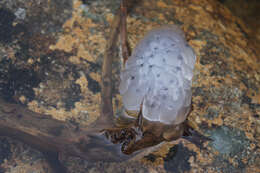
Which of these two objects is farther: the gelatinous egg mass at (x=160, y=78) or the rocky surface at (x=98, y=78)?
the rocky surface at (x=98, y=78)

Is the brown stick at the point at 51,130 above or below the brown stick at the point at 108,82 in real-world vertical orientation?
below

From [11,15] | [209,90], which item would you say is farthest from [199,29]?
[11,15]

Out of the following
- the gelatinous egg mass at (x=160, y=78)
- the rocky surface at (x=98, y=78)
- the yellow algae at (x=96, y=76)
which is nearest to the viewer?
the gelatinous egg mass at (x=160, y=78)

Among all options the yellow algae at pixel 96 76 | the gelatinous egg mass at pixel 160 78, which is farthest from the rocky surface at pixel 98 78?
the gelatinous egg mass at pixel 160 78

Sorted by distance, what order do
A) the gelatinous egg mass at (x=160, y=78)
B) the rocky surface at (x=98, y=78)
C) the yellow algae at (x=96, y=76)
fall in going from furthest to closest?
the yellow algae at (x=96, y=76), the rocky surface at (x=98, y=78), the gelatinous egg mass at (x=160, y=78)

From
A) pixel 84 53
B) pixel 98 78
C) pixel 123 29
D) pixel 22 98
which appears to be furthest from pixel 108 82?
pixel 22 98

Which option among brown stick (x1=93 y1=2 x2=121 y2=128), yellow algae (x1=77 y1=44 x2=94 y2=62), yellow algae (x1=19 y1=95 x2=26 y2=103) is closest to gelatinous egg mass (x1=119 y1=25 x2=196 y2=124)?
brown stick (x1=93 y1=2 x2=121 y2=128)

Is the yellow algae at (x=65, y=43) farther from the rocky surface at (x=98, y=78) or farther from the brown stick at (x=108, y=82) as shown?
the brown stick at (x=108, y=82)

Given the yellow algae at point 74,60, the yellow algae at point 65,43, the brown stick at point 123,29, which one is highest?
the brown stick at point 123,29
